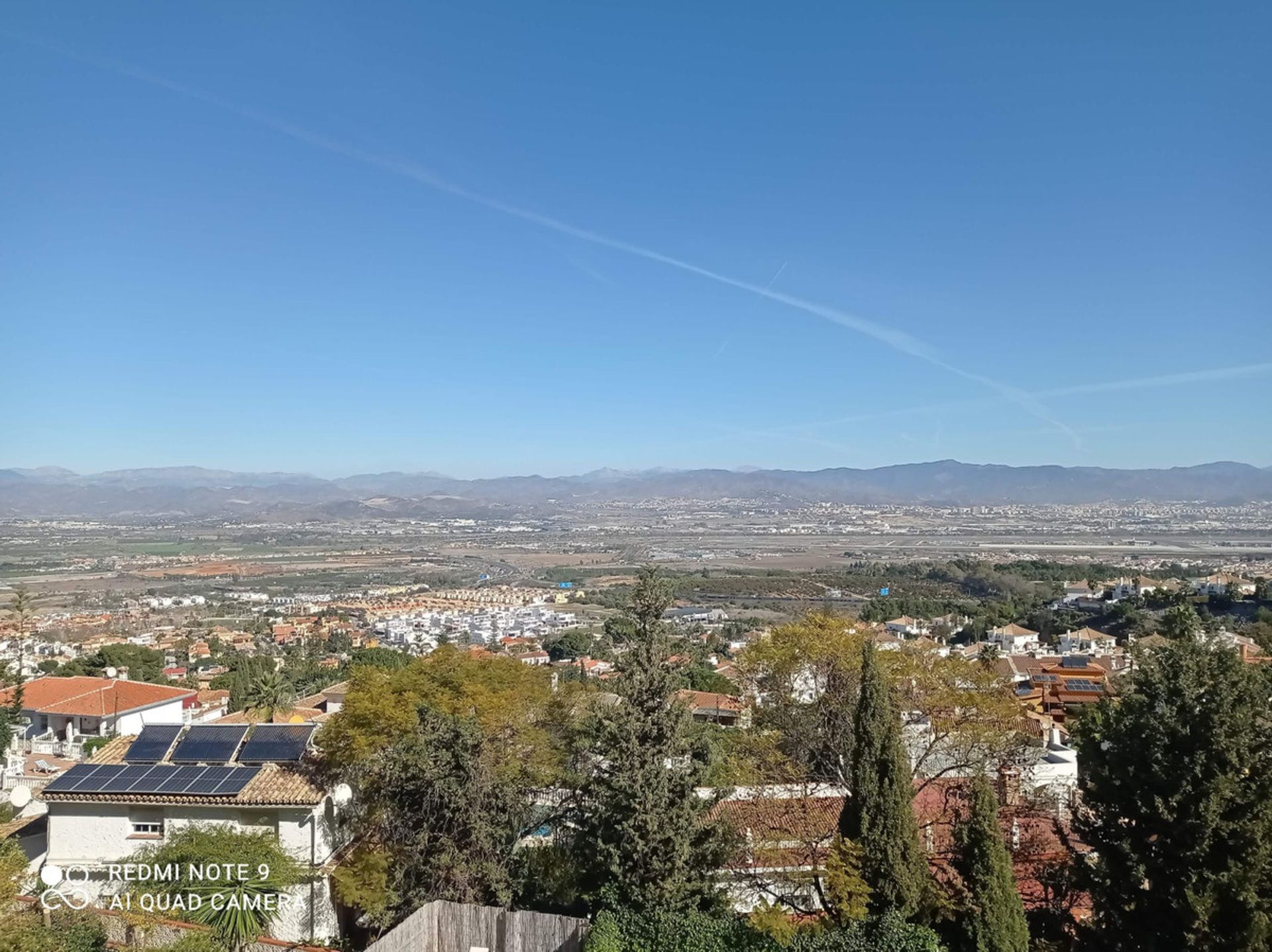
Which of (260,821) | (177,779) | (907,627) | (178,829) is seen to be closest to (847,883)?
(260,821)

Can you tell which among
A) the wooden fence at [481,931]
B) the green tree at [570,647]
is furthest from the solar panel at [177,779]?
the green tree at [570,647]

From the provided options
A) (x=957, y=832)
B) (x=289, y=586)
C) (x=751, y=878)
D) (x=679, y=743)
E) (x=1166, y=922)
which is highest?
(x=679, y=743)

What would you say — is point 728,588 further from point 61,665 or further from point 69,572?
point 69,572

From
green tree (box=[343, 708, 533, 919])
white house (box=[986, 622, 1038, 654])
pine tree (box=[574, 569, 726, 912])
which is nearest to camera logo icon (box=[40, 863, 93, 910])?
green tree (box=[343, 708, 533, 919])

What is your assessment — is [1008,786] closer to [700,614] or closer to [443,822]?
[443,822]

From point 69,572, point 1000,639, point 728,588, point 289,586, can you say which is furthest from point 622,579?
point 69,572

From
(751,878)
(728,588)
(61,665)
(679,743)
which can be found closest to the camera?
(679,743)

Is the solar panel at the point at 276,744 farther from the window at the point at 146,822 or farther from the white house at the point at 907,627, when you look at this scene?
the white house at the point at 907,627
